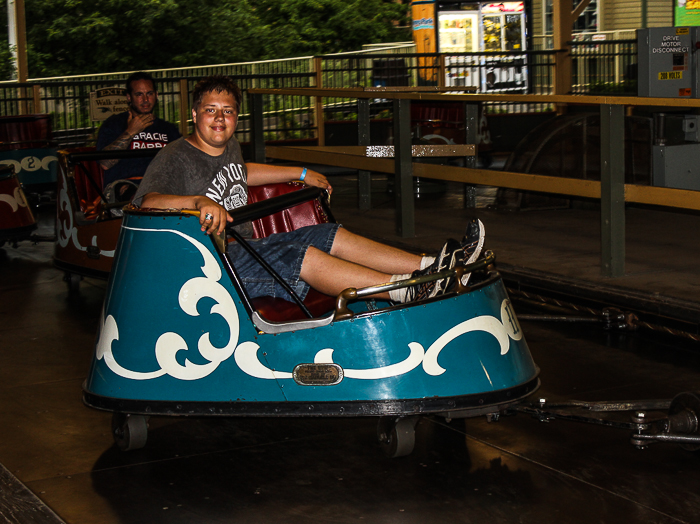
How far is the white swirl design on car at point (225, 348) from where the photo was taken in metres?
3.42

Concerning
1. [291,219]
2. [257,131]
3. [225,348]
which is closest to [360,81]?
[257,131]

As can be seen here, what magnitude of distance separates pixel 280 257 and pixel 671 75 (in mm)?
6877

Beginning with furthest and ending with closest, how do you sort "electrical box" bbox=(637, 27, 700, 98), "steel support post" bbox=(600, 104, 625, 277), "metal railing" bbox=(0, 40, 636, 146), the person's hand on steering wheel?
→ "metal railing" bbox=(0, 40, 636, 146)
"electrical box" bbox=(637, 27, 700, 98)
"steel support post" bbox=(600, 104, 625, 277)
the person's hand on steering wheel

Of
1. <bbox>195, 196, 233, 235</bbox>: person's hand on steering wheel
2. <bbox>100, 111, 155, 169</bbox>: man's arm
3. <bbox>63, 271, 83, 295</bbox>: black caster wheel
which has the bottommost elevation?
<bbox>63, 271, 83, 295</bbox>: black caster wheel

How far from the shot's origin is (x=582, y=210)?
945 cm

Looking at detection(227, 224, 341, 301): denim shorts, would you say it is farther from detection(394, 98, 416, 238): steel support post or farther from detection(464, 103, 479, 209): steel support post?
detection(464, 103, 479, 209): steel support post

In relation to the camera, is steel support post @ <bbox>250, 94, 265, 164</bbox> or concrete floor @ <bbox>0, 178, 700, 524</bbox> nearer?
concrete floor @ <bbox>0, 178, 700, 524</bbox>

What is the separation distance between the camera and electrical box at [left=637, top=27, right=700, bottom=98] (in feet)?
31.1

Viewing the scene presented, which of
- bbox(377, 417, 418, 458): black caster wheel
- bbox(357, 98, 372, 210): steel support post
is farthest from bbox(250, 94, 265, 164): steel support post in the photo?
bbox(377, 417, 418, 458): black caster wheel

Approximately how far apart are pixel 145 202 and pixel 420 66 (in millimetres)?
14111

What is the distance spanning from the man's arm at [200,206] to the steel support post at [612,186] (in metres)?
3.14

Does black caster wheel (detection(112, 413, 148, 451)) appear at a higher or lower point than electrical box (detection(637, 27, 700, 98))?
lower

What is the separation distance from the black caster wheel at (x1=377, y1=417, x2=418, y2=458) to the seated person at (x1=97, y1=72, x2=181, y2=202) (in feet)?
12.3

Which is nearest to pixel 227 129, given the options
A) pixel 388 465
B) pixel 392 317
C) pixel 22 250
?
pixel 392 317
